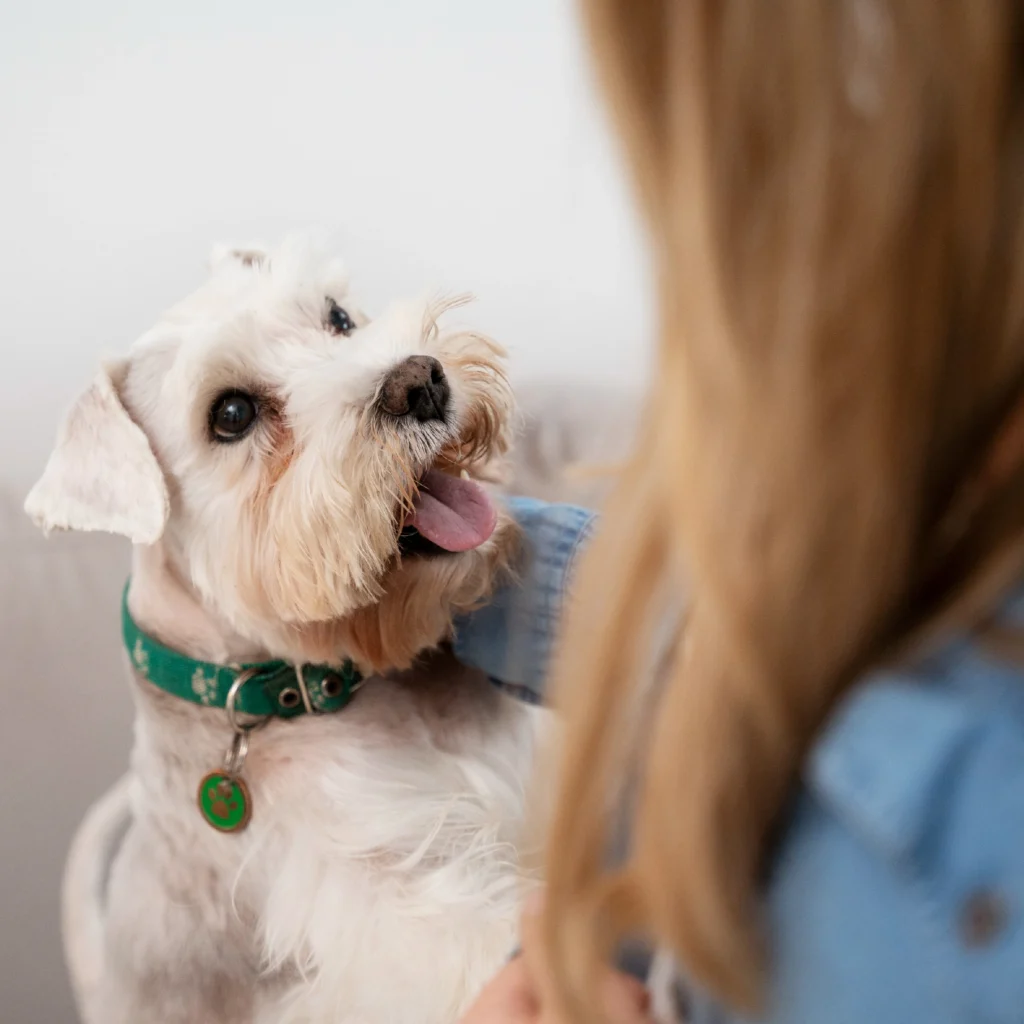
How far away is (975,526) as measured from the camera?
508 millimetres

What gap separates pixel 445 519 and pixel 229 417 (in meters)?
0.26

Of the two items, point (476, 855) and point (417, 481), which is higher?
point (417, 481)

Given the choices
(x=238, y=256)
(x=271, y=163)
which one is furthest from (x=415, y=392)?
(x=271, y=163)

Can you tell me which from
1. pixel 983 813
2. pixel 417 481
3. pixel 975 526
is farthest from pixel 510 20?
pixel 983 813

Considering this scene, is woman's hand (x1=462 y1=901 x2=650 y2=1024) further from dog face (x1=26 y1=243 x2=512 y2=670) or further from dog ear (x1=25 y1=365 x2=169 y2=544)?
dog ear (x1=25 y1=365 x2=169 y2=544)

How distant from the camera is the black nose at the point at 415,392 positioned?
90 centimetres

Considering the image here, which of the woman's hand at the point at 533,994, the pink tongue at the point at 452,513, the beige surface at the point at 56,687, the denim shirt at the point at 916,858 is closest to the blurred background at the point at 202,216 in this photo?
the beige surface at the point at 56,687

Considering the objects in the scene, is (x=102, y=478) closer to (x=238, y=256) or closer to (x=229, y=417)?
(x=229, y=417)

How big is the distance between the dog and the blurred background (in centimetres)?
36

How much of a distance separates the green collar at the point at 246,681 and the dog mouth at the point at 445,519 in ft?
0.62

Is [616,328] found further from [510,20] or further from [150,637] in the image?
[150,637]

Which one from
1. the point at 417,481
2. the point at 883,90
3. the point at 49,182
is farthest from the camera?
the point at 49,182

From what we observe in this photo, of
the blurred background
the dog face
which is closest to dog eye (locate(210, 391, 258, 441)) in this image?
the dog face

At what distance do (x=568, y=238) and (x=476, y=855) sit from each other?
2.93 ft
